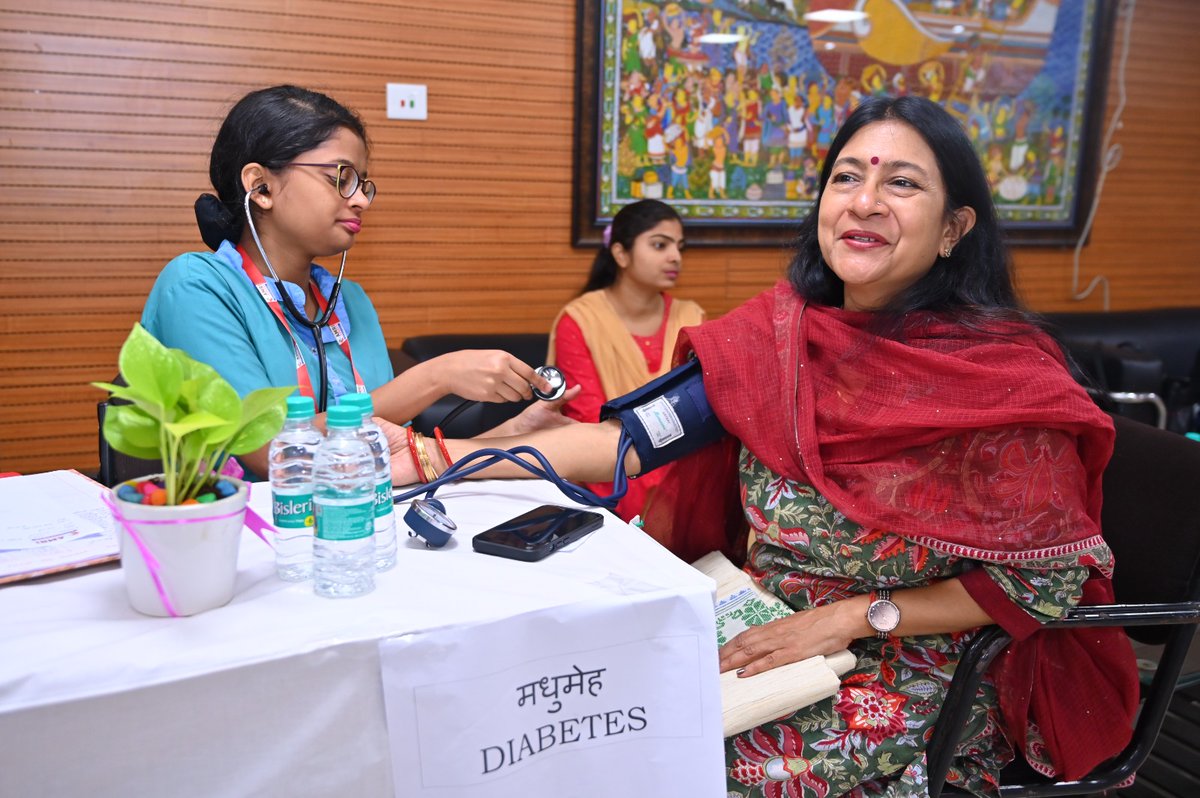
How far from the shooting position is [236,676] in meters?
0.83

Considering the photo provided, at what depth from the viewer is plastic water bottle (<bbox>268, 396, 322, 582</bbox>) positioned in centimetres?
101

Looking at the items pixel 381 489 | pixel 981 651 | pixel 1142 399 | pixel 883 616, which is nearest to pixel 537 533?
pixel 381 489

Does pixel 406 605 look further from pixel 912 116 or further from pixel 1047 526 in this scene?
pixel 912 116

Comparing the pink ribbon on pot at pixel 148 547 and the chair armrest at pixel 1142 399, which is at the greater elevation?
the pink ribbon on pot at pixel 148 547

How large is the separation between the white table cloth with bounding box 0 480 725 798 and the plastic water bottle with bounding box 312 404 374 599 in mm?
26

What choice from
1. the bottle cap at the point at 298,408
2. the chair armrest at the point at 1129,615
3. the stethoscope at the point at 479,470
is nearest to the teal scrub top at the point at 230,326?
the stethoscope at the point at 479,470

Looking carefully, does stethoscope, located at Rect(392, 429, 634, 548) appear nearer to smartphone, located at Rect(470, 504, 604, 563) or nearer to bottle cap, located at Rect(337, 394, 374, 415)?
smartphone, located at Rect(470, 504, 604, 563)

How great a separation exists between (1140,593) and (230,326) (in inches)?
60.3

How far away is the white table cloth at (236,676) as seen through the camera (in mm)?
793

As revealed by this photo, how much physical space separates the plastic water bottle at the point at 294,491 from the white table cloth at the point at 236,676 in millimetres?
26

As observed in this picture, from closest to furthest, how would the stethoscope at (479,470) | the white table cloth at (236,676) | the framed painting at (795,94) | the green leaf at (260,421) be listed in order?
1. the white table cloth at (236,676)
2. the green leaf at (260,421)
3. the stethoscope at (479,470)
4. the framed painting at (795,94)

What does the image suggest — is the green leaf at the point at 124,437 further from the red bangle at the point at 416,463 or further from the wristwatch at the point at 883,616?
the wristwatch at the point at 883,616

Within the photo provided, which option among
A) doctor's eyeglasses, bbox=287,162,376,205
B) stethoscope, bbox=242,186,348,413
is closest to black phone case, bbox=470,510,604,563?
stethoscope, bbox=242,186,348,413

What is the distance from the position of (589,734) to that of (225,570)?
402 millimetres
